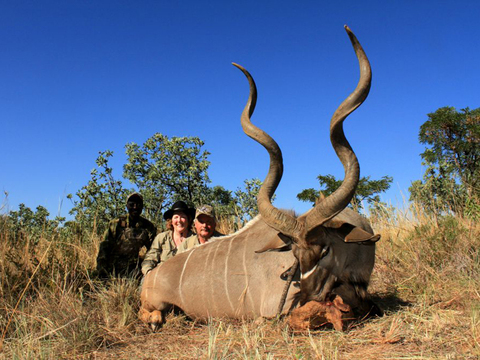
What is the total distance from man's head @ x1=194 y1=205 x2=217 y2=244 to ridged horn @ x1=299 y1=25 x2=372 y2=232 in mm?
1622

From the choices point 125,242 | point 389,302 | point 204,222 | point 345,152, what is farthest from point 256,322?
point 125,242

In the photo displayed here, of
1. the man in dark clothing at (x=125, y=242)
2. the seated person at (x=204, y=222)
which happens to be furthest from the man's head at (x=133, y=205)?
the seated person at (x=204, y=222)

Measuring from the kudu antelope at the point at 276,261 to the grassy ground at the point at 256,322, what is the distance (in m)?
0.17

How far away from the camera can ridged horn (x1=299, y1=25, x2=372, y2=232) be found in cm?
278

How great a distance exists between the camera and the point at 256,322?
9.63 ft

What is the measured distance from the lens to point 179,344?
9.22 feet

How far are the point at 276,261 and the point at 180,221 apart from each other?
1693 mm

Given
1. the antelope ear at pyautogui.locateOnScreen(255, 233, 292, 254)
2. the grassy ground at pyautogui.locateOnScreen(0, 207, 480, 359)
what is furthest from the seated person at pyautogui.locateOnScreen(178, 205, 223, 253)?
the antelope ear at pyautogui.locateOnScreen(255, 233, 292, 254)

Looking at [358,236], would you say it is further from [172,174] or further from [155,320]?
[172,174]

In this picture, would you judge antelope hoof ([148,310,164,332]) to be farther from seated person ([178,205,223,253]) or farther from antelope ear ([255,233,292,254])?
antelope ear ([255,233,292,254])

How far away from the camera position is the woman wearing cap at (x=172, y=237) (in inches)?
174

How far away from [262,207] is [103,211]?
536cm

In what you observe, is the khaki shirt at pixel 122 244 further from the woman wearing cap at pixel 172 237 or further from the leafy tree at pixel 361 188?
the leafy tree at pixel 361 188

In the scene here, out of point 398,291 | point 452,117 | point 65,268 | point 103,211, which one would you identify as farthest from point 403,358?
point 452,117
